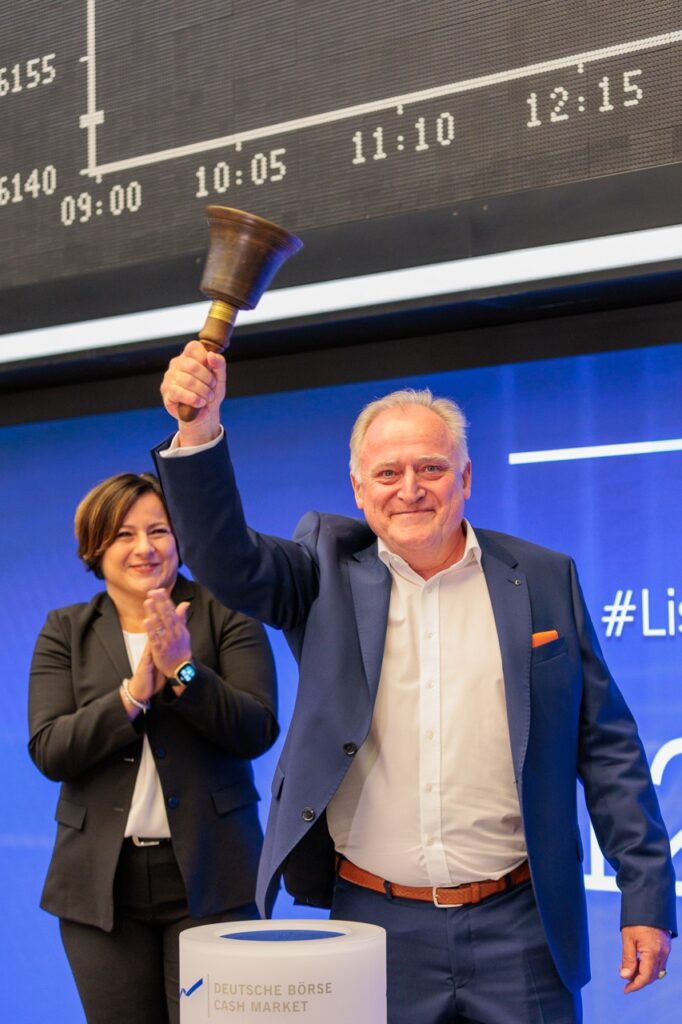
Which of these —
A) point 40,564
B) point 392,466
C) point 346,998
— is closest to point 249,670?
point 392,466

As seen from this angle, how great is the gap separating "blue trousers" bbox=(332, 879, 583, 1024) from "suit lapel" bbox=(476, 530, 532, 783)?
23 centimetres

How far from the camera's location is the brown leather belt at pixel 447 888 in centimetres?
199

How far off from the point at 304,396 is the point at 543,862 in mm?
1652

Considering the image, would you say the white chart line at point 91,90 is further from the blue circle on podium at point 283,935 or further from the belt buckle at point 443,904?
the blue circle on podium at point 283,935

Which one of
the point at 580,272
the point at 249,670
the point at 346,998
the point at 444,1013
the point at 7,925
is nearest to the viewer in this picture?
the point at 346,998

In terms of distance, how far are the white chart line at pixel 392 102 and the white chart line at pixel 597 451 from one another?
903mm

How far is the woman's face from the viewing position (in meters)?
2.76

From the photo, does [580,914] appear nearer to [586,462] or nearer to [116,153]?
[586,462]

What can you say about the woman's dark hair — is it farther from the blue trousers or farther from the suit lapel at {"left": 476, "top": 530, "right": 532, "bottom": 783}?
the blue trousers

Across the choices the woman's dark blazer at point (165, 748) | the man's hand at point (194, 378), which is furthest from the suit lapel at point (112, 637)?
the man's hand at point (194, 378)

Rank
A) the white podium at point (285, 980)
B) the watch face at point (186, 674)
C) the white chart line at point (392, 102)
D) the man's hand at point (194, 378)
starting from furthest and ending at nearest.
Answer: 1. the watch face at point (186, 674)
2. the white chart line at point (392, 102)
3. the man's hand at point (194, 378)
4. the white podium at point (285, 980)

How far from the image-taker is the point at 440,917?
198 cm

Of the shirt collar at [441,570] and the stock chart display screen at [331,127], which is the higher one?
the stock chart display screen at [331,127]

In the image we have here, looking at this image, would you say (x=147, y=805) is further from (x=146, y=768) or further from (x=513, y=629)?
(x=513, y=629)
